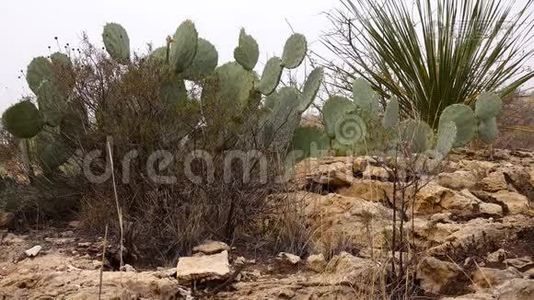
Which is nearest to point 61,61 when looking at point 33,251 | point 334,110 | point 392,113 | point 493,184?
point 33,251

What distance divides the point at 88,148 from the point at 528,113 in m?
6.22

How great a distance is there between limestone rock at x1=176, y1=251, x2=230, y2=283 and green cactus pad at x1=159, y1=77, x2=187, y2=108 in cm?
119

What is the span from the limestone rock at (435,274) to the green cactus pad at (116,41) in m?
2.24

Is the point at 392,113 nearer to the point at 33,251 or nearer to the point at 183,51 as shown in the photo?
the point at 183,51

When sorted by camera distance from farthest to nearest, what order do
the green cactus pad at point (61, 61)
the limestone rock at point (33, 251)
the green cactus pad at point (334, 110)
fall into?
the green cactus pad at point (334, 110) → the green cactus pad at point (61, 61) → the limestone rock at point (33, 251)

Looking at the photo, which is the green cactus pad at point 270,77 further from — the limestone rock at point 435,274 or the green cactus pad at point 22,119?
the limestone rock at point 435,274

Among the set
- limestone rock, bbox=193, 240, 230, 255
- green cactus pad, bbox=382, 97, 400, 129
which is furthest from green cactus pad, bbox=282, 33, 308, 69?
limestone rock, bbox=193, 240, 230, 255

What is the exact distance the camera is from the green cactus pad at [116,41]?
4199mm

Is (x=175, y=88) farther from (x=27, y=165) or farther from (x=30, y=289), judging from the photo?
(x=30, y=289)

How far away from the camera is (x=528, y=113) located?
8.34 metres

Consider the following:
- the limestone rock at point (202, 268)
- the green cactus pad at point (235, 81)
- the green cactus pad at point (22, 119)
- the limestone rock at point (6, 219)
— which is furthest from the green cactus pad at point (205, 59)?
the limestone rock at point (202, 268)


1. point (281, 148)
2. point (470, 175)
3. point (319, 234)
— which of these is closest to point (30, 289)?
point (319, 234)

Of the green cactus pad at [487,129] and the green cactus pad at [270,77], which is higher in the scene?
the green cactus pad at [270,77]

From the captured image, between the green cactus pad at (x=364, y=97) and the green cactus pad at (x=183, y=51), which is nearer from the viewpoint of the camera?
the green cactus pad at (x=183, y=51)
